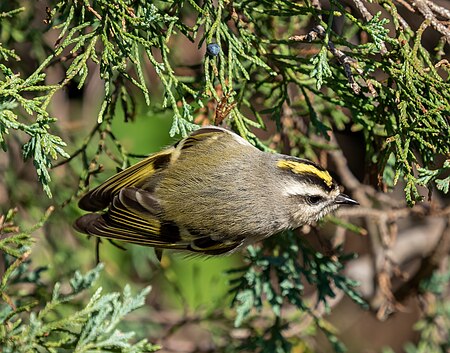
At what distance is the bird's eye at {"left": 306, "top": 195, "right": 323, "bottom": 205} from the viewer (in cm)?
232

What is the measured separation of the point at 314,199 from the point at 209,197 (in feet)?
1.13

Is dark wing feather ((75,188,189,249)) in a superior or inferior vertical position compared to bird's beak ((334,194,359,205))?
inferior

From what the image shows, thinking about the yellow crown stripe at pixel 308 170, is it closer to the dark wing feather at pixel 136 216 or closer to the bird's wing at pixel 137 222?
the dark wing feather at pixel 136 216

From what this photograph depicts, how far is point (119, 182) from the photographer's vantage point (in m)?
2.35

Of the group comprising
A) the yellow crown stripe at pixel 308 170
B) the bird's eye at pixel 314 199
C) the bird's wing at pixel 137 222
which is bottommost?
the bird's wing at pixel 137 222

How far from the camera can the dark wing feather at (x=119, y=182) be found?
7.64ft

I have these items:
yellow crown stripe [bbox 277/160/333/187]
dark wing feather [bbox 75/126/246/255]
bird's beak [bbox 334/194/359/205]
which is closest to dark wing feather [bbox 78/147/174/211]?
dark wing feather [bbox 75/126/246/255]

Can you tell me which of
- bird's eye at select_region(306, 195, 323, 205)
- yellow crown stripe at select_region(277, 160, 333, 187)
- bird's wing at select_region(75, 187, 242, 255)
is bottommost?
bird's wing at select_region(75, 187, 242, 255)

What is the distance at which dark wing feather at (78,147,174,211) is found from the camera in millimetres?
A: 2328

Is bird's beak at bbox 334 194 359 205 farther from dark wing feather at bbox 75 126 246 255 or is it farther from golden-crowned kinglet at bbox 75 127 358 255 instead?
dark wing feather at bbox 75 126 246 255

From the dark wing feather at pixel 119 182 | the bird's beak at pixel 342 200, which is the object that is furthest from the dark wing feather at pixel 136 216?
the bird's beak at pixel 342 200

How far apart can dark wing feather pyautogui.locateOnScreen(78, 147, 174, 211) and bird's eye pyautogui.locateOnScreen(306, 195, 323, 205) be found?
1.62ft

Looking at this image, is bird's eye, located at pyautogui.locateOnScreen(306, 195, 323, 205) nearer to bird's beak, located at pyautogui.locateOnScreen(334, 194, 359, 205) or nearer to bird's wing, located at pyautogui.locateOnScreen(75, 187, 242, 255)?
bird's beak, located at pyautogui.locateOnScreen(334, 194, 359, 205)

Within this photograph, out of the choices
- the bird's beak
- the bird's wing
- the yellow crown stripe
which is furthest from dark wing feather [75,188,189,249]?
the bird's beak
